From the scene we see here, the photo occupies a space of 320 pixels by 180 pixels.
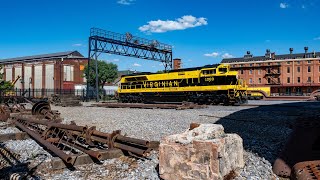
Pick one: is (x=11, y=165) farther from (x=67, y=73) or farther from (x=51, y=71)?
(x=51, y=71)

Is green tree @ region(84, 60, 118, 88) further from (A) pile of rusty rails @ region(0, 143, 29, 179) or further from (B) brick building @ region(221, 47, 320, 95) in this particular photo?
(A) pile of rusty rails @ region(0, 143, 29, 179)

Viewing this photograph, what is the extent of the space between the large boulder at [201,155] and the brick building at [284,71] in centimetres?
6483

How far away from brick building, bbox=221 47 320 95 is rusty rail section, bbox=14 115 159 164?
63334mm

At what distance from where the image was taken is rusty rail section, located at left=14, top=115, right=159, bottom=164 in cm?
570

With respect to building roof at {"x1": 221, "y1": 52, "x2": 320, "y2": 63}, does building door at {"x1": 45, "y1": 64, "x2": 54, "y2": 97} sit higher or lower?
lower

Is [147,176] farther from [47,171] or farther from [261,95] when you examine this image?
[261,95]

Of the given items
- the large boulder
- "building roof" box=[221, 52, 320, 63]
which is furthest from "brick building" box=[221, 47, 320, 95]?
the large boulder

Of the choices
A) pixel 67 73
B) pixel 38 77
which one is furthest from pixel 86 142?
pixel 38 77

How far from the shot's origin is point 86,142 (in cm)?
704

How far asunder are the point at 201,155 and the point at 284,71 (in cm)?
7287

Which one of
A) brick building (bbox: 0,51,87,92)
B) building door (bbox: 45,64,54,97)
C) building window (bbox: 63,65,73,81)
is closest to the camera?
brick building (bbox: 0,51,87,92)

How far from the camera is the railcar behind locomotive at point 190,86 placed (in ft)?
73.7

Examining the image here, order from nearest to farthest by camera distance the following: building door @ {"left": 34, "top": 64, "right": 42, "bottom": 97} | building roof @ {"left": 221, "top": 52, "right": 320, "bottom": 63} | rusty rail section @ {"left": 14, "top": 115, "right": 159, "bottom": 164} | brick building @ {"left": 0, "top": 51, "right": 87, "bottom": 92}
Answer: rusty rail section @ {"left": 14, "top": 115, "right": 159, "bottom": 164}
brick building @ {"left": 0, "top": 51, "right": 87, "bottom": 92}
building door @ {"left": 34, "top": 64, "right": 42, "bottom": 97}
building roof @ {"left": 221, "top": 52, "right": 320, "bottom": 63}

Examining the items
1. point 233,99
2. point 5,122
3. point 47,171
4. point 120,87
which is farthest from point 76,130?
point 120,87
